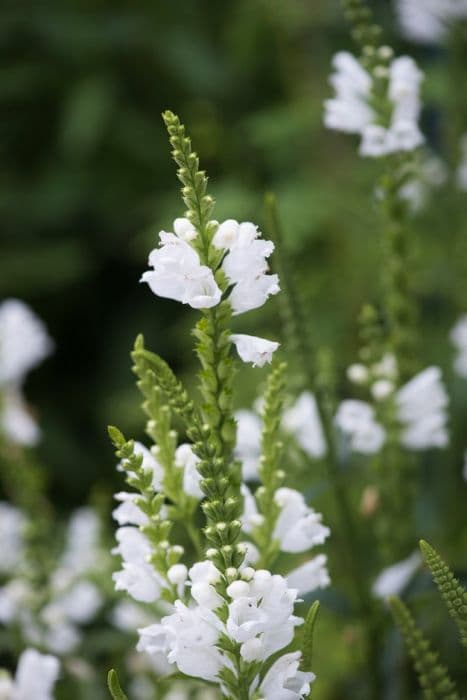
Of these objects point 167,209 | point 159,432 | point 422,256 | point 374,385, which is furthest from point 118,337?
point 159,432

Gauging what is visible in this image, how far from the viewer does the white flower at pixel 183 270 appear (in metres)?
0.57

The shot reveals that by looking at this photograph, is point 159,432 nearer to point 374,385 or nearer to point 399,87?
point 374,385

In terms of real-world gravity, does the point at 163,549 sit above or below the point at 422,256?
below

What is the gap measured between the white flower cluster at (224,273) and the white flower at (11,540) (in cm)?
65

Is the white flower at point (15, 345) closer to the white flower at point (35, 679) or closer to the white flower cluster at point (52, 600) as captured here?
the white flower cluster at point (52, 600)

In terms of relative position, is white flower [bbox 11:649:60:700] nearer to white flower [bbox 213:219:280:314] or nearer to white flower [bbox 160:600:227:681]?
white flower [bbox 160:600:227:681]

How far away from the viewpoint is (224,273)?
0.61 metres

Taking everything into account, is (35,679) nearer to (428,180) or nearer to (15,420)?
(15,420)

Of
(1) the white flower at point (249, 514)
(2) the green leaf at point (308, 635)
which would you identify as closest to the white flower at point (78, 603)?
(1) the white flower at point (249, 514)

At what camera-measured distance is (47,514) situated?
48.1 inches

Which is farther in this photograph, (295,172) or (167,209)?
(295,172)

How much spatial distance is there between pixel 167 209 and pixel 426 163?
2.47 ft

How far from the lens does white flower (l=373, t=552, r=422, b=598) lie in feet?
2.84

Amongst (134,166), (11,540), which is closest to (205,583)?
(11,540)
